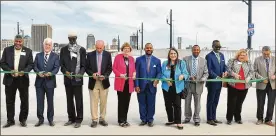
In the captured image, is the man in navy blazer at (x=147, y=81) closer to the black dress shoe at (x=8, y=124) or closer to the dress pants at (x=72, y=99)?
the dress pants at (x=72, y=99)

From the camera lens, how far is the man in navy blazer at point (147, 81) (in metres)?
6.07

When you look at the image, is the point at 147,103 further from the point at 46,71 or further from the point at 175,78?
the point at 46,71

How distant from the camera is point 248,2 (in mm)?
15242

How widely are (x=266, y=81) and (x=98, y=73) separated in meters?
3.26

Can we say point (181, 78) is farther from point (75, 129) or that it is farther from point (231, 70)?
point (75, 129)

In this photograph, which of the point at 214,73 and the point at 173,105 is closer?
the point at 173,105

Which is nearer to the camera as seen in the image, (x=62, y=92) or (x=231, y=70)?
(x=231, y=70)

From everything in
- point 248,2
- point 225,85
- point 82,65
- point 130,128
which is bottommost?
point 130,128

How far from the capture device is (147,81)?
19.9ft

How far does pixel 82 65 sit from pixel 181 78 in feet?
6.14

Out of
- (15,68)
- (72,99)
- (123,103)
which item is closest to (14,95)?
(15,68)

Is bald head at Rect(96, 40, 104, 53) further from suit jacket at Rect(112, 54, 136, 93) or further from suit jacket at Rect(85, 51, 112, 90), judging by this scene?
suit jacket at Rect(112, 54, 136, 93)

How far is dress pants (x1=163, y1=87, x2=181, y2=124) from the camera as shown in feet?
19.7

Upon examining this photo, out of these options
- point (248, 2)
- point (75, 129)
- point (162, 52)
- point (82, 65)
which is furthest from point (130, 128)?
point (162, 52)
